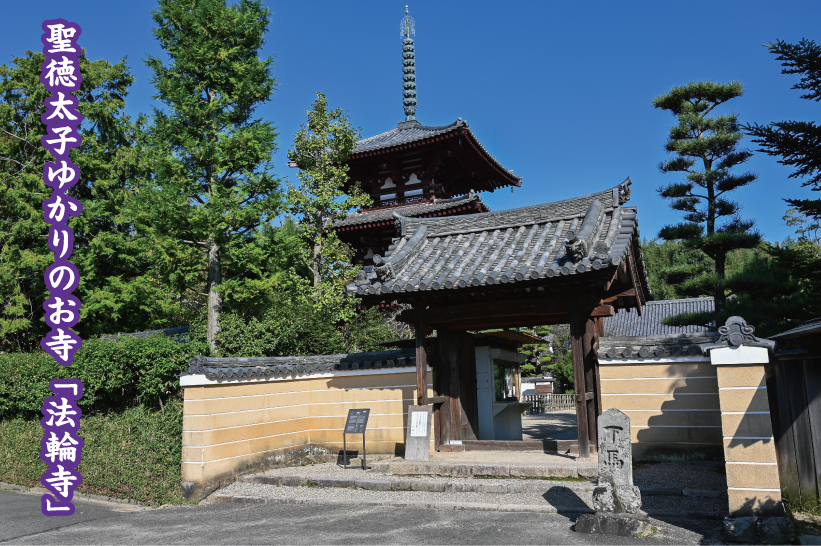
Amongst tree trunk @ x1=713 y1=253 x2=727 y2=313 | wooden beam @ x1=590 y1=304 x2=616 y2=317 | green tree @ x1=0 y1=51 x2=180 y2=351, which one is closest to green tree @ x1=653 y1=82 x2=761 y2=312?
tree trunk @ x1=713 y1=253 x2=727 y2=313

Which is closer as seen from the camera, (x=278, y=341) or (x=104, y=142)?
(x=278, y=341)

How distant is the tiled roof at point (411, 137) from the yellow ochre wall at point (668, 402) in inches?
459

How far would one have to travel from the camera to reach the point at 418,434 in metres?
9.24

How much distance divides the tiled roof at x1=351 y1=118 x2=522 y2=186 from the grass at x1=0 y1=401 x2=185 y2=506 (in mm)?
11636

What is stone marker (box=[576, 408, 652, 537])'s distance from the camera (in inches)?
217

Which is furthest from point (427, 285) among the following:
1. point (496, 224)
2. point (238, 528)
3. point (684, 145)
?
point (684, 145)

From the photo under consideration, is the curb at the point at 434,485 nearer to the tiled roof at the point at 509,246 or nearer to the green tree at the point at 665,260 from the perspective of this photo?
the tiled roof at the point at 509,246

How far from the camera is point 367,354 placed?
11.2 metres

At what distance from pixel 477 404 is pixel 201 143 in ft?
28.0

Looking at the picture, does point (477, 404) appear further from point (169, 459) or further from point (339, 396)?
point (169, 459)

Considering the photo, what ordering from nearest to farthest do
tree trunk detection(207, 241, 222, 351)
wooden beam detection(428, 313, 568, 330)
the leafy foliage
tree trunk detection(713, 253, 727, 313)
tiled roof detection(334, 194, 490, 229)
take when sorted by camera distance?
wooden beam detection(428, 313, 568, 330) < tree trunk detection(207, 241, 222, 351) < tree trunk detection(713, 253, 727, 313) < tiled roof detection(334, 194, 490, 229) < the leafy foliage

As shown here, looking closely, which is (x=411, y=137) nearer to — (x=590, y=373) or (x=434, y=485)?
(x=590, y=373)

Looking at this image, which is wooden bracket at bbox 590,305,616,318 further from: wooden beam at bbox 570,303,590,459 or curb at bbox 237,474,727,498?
curb at bbox 237,474,727,498

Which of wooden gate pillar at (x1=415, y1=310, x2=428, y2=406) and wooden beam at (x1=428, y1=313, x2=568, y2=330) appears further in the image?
wooden beam at (x1=428, y1=313, x2=568, y2=330)
